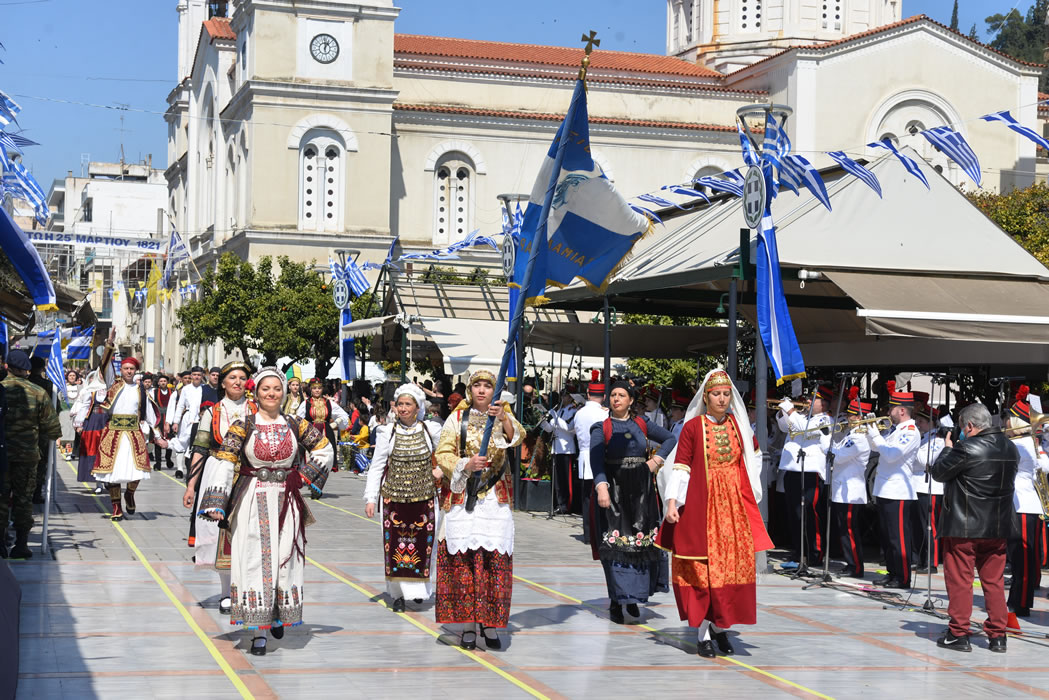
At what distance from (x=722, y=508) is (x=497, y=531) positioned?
4.95ft

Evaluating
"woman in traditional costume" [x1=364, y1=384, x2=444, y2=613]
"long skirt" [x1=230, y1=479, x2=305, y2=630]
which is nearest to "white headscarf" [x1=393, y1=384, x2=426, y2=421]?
"woman in traditional costume" [x1=364, y1=384, x2=444, y2=613]

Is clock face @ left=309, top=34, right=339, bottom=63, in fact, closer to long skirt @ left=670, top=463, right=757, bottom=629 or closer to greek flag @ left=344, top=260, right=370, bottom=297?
greek flag @ left=344, top=260, right=370, bottom=297

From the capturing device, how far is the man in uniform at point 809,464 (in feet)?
44.3

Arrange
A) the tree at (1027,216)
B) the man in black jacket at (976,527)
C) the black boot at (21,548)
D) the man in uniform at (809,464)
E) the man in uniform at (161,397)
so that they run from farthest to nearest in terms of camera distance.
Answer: the tree at (1027,216)
the man in uniform at (161,397)
the man in uniform at (809,464)
the black boot at (21,548)
the man in black jacket at (976,527)

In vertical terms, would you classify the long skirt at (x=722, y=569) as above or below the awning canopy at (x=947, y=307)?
below

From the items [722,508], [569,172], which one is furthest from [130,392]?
[722,508]

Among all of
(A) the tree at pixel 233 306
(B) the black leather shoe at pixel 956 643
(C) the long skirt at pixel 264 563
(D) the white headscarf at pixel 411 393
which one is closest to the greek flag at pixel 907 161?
(B) the black leather shoe at pixel 956 643

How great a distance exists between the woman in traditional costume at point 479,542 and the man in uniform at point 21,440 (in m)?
5.51

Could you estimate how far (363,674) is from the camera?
8.30m

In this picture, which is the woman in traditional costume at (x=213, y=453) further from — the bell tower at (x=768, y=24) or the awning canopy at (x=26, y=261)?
the bell tower at (x=768, y=24)

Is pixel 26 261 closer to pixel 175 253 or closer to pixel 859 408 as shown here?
pixel 859 408

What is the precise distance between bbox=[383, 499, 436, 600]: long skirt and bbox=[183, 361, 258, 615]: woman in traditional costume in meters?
1.24

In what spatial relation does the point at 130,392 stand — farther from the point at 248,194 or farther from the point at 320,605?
the point at 248,194

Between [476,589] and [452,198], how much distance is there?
45.6 m
